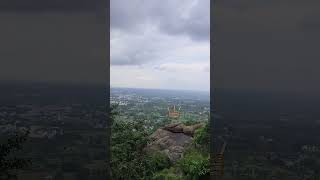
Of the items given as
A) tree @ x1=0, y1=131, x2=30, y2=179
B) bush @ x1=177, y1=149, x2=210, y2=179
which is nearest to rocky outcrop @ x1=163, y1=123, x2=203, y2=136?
bush @ x1=177, y1=149, x2=210, y2=179

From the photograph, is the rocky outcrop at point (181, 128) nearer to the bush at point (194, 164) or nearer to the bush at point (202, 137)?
the bush at point (202, 137)

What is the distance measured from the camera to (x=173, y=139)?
4578 millimetres

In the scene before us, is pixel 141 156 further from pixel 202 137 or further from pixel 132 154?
pixel 202 137

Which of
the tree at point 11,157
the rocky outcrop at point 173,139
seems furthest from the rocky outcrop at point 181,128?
the tree at point 11,157

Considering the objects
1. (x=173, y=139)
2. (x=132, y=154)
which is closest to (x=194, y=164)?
(x=173, y=139)

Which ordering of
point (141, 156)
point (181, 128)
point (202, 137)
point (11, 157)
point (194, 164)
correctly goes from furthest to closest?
point (181, 128), point (141, 156), point (202, 137), point (194, 164), point (11, 157)

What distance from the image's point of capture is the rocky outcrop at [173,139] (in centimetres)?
450

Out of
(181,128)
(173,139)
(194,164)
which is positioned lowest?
(194,164)

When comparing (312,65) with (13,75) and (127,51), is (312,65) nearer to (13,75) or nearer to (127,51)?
(127,51)

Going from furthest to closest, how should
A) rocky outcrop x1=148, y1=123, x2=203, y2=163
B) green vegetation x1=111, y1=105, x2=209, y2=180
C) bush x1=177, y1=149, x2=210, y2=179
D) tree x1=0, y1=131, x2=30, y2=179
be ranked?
rocky outcrop x1=148, y1=123, x2=203, y2=163 → green vegetation x1=111, y1=105, x2=209, y2=180 → bush x1=177, y1=149, x2=210, y2=179 → tree x1=0, y1=131, x2=30, y2=179

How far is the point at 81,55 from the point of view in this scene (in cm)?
348

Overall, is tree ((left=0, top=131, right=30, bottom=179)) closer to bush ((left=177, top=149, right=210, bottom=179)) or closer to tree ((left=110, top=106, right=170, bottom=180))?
tree ((left=110, top=106, right=170, bottom=180))

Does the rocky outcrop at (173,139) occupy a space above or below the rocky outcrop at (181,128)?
below

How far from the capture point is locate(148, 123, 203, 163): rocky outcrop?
4.50m
